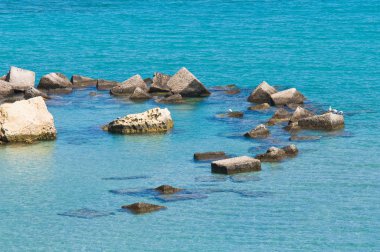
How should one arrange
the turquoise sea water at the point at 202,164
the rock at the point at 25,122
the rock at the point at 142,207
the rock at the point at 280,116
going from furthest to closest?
the rock at the point at 280,116, the rock at the point at 25,122, the rock at the point at 142,207, the turquoise sea water at the point at 202,164

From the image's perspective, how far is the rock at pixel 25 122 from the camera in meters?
52.6

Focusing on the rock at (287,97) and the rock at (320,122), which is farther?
the rock at (287,97)

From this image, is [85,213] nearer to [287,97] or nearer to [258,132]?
[258,132]

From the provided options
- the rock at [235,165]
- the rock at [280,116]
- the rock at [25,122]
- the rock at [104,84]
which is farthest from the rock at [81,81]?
the rock at [235,165]

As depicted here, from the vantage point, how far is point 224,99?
2485 inches

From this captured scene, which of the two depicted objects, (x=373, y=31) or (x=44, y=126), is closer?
(x=44, y=126)

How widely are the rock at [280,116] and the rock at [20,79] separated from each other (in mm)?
14806

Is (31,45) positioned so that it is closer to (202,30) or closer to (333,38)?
(202,30)

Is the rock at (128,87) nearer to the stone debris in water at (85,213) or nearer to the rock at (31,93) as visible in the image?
the rock at (31,93)

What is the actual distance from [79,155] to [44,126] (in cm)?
299

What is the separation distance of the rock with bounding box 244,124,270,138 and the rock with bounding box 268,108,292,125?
2146mm

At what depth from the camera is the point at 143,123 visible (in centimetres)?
5431

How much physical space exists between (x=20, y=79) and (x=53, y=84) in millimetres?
2134

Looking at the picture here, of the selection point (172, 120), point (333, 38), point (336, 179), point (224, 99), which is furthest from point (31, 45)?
point (336, 179)
